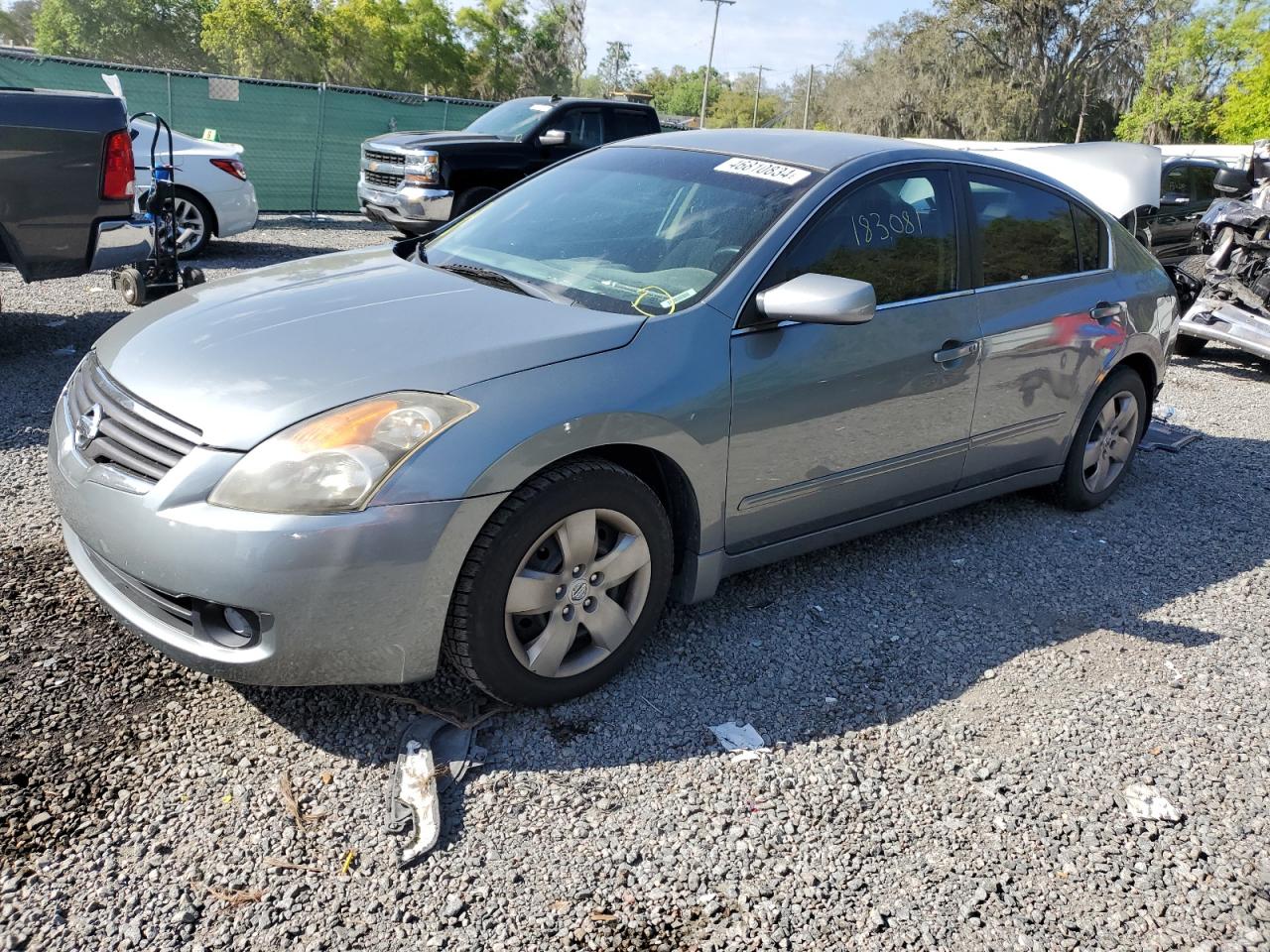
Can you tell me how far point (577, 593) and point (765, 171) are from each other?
176cm

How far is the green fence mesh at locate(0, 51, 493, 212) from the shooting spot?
45.1 feet

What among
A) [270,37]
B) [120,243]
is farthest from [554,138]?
[270,37]

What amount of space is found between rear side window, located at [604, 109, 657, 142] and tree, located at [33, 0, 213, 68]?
7399cm

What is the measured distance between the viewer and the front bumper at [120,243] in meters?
6.14

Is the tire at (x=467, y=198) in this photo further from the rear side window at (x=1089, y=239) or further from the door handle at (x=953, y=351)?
the door handle at (x=953, y=351)

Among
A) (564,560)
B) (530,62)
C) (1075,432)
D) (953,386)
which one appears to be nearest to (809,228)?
(953,386)

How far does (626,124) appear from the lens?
43.7 ft

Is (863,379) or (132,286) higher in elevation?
(863,379)

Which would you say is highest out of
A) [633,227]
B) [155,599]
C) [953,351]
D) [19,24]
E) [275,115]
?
[19,24]

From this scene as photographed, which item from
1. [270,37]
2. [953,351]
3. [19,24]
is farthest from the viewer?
[19,24]

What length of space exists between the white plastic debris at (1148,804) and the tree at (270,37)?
211 ft

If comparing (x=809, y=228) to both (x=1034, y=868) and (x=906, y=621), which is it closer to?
(x=906, y=621)

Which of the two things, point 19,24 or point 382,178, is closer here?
point 382,178

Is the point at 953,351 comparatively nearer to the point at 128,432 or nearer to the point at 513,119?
the point at 128,432
